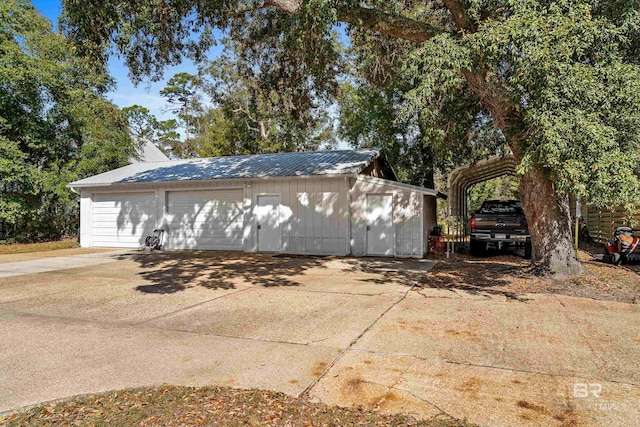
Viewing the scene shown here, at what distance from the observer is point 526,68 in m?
6.13

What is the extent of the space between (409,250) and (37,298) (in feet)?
30.3

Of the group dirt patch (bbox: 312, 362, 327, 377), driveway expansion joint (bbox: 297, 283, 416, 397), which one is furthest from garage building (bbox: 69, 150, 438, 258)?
dirt patch (bbox: 312, 362, 327, 377)

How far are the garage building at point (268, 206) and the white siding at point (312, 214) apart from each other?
3cm

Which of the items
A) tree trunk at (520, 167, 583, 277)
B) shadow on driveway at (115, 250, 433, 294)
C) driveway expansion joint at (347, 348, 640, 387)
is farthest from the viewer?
shadow on driveway at (115, 250, 433, 294)

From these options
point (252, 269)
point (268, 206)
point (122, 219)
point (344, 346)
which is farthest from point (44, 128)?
point (344, 346)

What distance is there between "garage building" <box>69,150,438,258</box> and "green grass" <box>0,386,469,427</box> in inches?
364

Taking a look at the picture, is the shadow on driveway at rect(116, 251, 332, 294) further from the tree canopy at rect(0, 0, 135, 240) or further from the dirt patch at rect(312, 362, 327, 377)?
the tree canopy at rect(0, 0, 135, 240)

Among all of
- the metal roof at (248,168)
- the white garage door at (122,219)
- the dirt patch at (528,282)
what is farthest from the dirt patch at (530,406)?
the white garage door at (122,219)

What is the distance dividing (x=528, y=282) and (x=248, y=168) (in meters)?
10.2

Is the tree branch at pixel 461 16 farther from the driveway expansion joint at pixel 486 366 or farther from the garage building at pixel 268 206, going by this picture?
the driveway expansion joint at pixel 486 366

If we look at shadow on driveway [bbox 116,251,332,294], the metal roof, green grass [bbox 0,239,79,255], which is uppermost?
the metal roof

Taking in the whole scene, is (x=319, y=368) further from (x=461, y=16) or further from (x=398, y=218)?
(x=398, y=218)

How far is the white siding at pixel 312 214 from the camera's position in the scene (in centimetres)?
1266

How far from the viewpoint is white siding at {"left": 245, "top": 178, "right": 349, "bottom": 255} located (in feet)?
41.5
